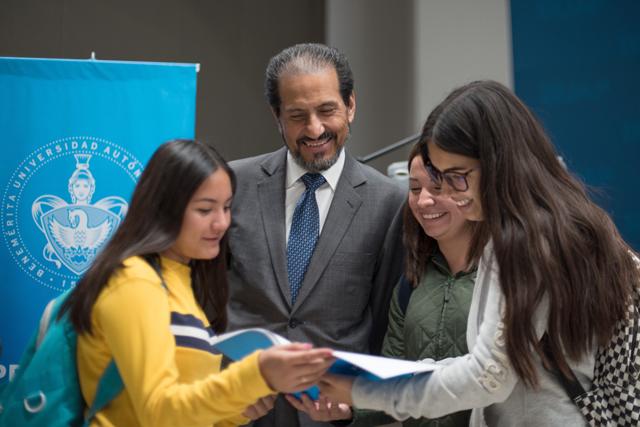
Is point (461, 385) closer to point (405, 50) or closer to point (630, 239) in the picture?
point (630, 239)

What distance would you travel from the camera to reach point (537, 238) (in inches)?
61.3

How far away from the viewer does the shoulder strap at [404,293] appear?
7.50 ft

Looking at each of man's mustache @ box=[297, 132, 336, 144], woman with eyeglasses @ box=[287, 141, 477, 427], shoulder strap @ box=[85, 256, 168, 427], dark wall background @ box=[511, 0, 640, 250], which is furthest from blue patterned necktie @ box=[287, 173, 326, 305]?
dark wall background @ box=[511, 0, 640, 250]

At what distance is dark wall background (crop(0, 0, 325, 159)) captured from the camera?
4.97 metres

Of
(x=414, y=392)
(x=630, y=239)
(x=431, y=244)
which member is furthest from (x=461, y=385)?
(x=630, y=239)

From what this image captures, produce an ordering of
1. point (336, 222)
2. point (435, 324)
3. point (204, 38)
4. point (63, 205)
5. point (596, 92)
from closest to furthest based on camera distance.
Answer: point (435, 324) < point (336, 222) < point (63, 205) < point (596, 92) < point (204, 38)

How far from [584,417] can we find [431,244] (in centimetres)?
80

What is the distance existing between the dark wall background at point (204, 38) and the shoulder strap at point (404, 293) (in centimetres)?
320

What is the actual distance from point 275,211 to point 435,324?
653mm

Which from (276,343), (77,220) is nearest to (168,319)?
(276,343)

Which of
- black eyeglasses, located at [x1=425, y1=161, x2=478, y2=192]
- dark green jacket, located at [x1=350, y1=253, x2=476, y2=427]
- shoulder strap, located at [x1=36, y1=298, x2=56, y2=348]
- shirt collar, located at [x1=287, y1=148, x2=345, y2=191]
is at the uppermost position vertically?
black eyeglasses, located at [x1=425, y1=161, x2=478, y2=192]

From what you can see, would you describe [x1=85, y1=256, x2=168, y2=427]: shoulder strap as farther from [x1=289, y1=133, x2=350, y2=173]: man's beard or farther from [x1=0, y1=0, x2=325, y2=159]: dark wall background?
[x1=0, y1=0, x2=325, y2=159]: dark wall background

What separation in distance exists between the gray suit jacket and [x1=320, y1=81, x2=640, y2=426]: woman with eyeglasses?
63 centimetres

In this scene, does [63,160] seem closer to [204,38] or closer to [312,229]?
[312,229]
